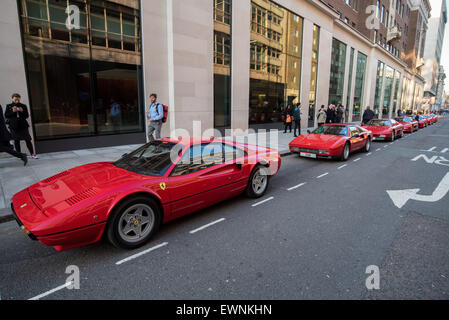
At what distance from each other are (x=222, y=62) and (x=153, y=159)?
1037 cm

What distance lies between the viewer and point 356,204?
184 inches

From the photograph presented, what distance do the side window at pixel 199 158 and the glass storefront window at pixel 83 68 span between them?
7.23 meters

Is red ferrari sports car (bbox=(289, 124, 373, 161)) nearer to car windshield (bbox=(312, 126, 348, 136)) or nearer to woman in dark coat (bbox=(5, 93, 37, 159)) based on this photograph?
car windshield (bbox=(312, 126, 348, 136))

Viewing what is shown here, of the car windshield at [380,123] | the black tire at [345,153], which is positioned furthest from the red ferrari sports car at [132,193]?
the car windshield at [380,123]

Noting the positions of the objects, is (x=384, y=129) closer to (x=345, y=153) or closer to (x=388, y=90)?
(x=345, y=153)

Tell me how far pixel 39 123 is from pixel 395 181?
10798mm

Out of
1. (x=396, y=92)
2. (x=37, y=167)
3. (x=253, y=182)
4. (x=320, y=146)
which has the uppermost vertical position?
(x=396, y=92)

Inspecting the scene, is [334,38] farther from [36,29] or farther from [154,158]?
[154,158]

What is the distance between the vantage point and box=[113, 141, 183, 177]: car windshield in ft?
11.7

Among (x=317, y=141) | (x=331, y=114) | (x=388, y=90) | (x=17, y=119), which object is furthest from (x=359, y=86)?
(x=17, y=119)

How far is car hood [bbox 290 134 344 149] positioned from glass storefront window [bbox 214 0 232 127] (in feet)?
17.8

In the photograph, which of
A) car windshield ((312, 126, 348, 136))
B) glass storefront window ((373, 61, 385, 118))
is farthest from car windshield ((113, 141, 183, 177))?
glass storefront window ((373, 61, 385, 118))

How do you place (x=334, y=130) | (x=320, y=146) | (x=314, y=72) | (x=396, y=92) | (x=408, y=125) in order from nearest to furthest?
(x=320, y=146) → (x=334, y=130) → (x=408, y=125) → (x=314, y=72) → (x=396, y=92)

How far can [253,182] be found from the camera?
4.88 meters
